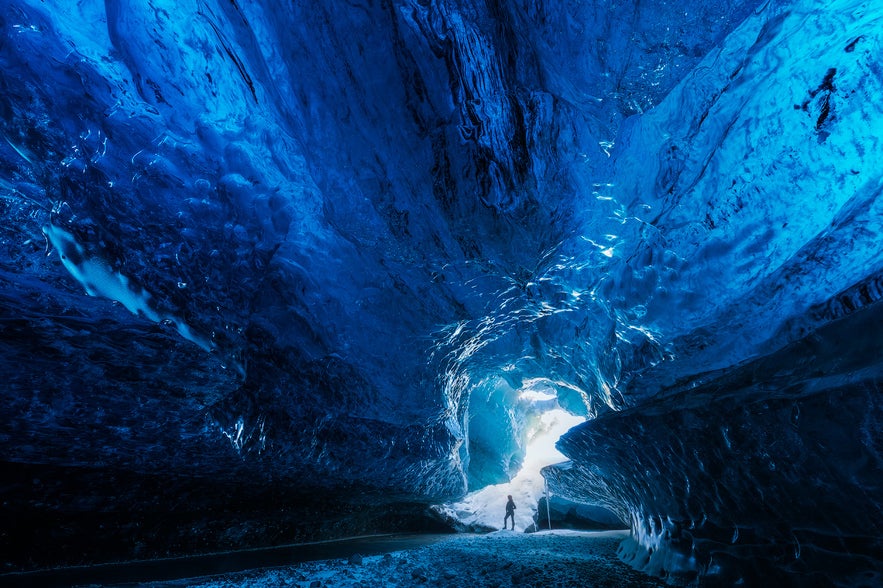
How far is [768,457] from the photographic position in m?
2.96

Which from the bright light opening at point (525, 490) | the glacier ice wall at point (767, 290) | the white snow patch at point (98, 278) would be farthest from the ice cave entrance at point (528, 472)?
the white snow patch at point (98, 278)

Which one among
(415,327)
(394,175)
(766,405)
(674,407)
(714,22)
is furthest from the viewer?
(415,327)

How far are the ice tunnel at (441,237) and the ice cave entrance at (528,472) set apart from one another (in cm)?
710

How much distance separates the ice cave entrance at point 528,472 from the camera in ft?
42.9

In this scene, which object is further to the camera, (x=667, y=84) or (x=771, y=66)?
(x=667, y=84)

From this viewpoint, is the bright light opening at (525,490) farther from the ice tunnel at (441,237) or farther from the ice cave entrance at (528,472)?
the ice tunnel at (441,237)

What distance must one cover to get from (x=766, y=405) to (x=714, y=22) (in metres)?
2.79

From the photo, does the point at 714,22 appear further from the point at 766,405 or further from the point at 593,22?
the point at 766,405

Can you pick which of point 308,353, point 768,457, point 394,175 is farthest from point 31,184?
point 768,457

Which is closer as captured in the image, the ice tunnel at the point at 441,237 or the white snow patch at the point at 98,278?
the ice tunnel at the point at 441,237

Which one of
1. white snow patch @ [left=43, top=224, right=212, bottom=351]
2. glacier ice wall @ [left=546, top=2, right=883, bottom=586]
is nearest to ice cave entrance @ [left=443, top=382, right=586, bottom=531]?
glacier ice wall @ [left=546, top=2, right=883, bottom=586]

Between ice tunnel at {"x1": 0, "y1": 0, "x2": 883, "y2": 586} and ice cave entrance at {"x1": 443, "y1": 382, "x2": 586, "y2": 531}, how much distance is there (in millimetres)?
7097

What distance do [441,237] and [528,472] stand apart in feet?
50.0

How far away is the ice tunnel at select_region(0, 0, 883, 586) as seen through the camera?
8.47 ft
